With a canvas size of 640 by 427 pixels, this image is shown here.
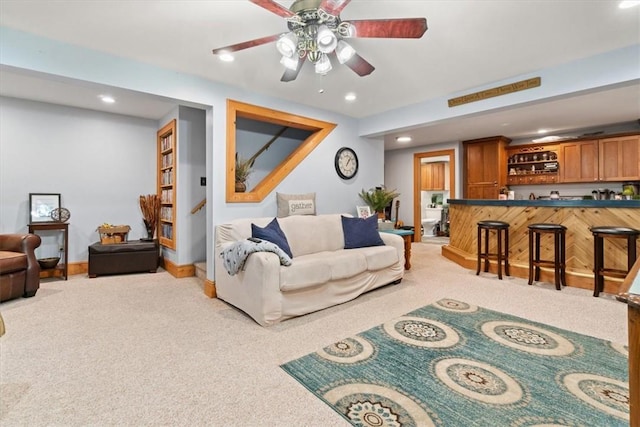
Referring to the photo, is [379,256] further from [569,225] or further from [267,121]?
[569,225]

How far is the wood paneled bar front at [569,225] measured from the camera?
141 inches

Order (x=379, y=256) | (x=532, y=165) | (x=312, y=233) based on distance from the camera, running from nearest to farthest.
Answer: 1. (x=379, y=256)
2. (x=312, y=233)
3. (x=532, y=165)

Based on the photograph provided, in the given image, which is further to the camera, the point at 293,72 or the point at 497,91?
the point at 497,91

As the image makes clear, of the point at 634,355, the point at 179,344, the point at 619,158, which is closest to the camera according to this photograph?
the point at 634,355

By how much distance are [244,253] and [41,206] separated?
146 inches

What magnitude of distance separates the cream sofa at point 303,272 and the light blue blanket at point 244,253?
0.05 m

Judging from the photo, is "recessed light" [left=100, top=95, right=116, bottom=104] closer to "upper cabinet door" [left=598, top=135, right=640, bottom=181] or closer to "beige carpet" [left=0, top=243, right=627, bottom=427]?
"beige carpet" [left=0, top=243, right=627, bottom=427]

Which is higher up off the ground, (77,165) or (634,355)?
(77,165)

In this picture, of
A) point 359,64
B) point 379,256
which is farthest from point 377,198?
point 359,64

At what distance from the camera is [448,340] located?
93.2 inches

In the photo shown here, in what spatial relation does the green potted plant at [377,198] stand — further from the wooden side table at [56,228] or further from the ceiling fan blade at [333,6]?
the wooden side table at [56,228]

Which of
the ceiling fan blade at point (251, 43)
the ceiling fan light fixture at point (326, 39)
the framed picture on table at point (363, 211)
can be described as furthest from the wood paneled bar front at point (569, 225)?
the ceiling fan blade at point (251, 43)

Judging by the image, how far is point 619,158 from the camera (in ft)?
18.2

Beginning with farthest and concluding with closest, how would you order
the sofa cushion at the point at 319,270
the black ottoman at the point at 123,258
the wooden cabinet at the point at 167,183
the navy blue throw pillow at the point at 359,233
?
1. the wooden cabinet at the point at 167,183
2. the black ottoman at the point at 123,258
3. the navy blue throw pillow at the point at 359,233
4. the sofa cushion at the point at 319,270
